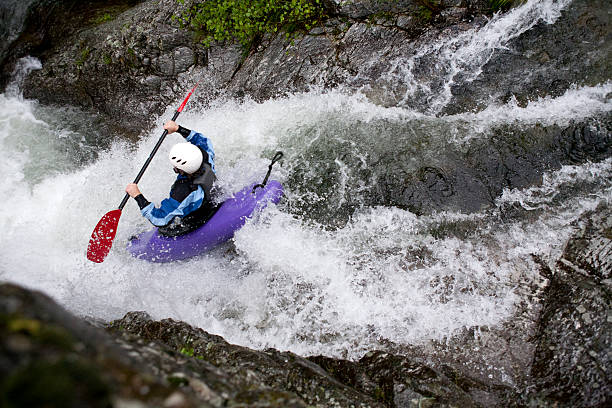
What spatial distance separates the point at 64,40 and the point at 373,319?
6.85m

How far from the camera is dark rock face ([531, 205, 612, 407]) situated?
3035 mm

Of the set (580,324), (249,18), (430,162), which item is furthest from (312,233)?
(249,18)

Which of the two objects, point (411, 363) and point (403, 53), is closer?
point (411, 363)

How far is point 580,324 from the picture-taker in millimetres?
3314

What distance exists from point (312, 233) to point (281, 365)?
1969 millimetres

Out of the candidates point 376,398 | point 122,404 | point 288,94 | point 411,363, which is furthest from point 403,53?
point 122,404

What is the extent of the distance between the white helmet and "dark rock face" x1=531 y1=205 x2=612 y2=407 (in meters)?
3.87

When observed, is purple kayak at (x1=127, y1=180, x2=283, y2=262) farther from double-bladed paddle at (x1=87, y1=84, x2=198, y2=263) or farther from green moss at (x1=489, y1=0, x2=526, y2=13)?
green moss at (x1=489, y1=0, x2=526, y2=13)

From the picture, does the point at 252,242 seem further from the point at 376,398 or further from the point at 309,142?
the point at 376,398

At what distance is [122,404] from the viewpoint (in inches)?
49.4

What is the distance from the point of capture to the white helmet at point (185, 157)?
4.16 m

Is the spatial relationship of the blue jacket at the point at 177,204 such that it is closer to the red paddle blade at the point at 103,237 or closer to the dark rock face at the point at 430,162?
the red paddle blade at the point at 103,237

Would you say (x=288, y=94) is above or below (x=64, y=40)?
below

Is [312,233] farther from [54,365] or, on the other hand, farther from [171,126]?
[54,365]
